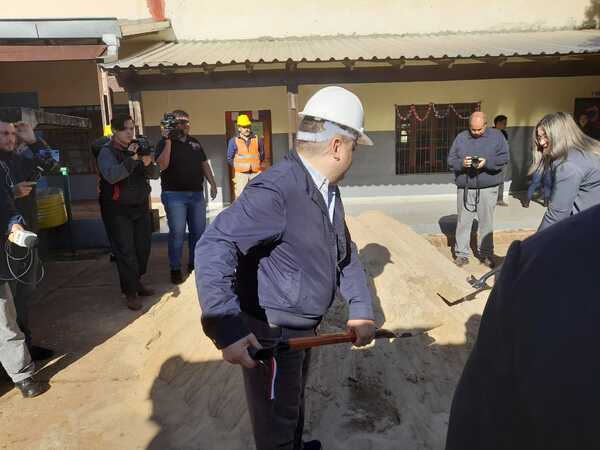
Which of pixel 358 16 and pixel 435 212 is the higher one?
pixel 358 16

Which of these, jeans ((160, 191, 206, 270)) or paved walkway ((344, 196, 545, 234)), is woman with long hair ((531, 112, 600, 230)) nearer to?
jeans ((160, 191, 206, 270))

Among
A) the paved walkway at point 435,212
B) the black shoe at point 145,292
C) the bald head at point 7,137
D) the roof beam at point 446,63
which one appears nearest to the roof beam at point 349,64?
the roof beam at point 446,63

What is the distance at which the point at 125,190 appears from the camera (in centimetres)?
449

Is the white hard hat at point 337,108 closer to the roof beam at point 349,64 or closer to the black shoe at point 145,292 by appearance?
the black shoe at point 145,292

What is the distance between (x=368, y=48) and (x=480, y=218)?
158 inches

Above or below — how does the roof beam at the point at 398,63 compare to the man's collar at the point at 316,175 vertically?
above

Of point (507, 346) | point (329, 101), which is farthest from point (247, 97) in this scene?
point (507, 346)

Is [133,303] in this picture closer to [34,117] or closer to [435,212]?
[34,117]

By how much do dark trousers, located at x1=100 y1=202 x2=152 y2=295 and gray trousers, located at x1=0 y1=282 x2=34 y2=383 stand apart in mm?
1374

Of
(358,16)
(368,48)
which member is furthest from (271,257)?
(358,16)

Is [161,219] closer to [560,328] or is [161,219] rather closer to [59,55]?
[59,55]

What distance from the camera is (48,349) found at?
392 cm

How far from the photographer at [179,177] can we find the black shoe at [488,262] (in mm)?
3578

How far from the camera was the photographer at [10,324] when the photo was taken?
3.11 meters
